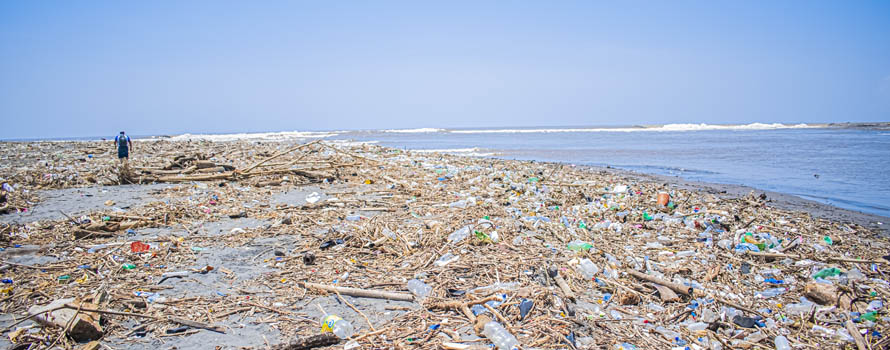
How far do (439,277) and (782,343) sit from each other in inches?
91.5

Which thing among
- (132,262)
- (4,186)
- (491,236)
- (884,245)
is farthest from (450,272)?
(4,186)

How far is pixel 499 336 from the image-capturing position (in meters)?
2.46

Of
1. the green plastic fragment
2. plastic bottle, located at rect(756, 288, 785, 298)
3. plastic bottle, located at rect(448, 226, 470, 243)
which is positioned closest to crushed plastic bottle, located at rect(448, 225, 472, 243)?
plastic bottle, located at rect(448, 226, 470, 243)

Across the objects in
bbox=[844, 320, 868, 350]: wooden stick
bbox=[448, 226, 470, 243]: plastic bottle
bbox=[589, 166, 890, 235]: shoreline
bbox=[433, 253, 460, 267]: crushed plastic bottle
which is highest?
bbox=[448, 226, 470, 243]: plastic bottle

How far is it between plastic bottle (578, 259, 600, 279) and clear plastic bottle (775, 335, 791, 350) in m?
1.26

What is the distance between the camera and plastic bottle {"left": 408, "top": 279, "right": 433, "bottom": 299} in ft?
10.2

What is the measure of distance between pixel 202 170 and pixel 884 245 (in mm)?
11289

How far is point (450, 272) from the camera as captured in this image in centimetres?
350

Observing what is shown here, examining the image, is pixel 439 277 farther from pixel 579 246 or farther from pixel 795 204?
pixel 795 204

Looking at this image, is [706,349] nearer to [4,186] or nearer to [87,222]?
[87,222]

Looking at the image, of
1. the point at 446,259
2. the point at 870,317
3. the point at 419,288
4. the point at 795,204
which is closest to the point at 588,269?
the point at 446,259

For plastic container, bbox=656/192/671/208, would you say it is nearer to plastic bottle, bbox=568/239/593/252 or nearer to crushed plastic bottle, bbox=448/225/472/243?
plastic bottle, bbox=568/239/593/252

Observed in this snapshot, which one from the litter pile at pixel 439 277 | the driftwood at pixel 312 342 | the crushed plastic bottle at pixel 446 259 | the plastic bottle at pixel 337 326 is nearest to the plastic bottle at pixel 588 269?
the litter pile at pixel 439 277

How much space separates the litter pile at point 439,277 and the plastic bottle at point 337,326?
0.01m
